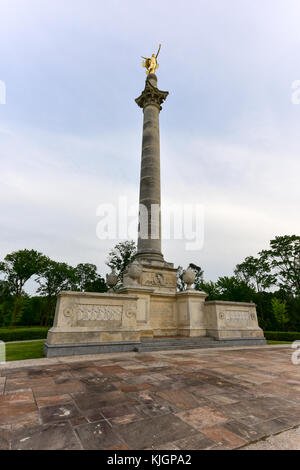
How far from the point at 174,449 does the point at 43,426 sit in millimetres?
1809

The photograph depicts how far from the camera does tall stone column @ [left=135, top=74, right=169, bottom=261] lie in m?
16.1

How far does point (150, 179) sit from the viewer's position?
1738 cm

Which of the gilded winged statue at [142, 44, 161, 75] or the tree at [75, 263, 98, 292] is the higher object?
the gilded winged statue at [142, 44, 161, 75]

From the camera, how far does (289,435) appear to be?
296 centimetres

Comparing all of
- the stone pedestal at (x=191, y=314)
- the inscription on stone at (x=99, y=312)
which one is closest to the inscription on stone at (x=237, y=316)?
the stone pedestal at (x=191, y=314)

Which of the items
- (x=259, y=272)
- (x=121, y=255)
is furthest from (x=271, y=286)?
(x=121, y=255)

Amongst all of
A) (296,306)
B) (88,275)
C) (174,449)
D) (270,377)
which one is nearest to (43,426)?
(174,449)

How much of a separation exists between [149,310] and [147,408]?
894 centimetres

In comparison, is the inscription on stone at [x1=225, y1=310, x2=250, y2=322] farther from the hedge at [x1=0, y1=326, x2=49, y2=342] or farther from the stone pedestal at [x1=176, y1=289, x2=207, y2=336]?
the hedge at [x1=0, y1=326, x2=49, y2=342]

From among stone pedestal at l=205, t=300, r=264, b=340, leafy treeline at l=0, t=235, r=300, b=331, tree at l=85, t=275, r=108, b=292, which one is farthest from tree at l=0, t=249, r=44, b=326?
stone pedestal at l=205, t=300, r=264, b=340

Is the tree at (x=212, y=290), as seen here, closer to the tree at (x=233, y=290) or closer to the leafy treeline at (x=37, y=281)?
the tree at (x=233, y=290)

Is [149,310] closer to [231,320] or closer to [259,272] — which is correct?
[231,320]

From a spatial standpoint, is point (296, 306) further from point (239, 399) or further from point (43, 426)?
point (43, 426)

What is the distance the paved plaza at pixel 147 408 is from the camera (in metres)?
2.77
